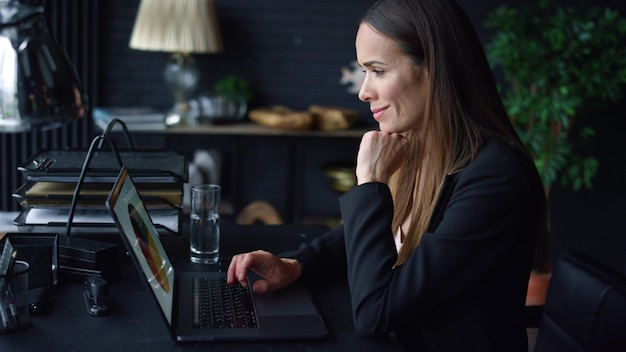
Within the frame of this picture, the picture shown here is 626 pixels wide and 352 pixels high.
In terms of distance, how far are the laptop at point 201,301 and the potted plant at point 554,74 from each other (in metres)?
2.24

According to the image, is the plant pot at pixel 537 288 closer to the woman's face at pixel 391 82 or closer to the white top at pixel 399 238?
the white top at pixel 399 238

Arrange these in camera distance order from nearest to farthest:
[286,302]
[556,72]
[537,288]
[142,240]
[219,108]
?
[142,240]
[286,302]
[556,72]
[537,288]
[219,108]

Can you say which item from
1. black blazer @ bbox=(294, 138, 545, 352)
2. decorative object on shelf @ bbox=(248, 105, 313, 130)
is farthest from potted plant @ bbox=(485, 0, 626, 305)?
black blazer @ bbox=(294, 138, 545, 352)

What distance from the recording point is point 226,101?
405 cm

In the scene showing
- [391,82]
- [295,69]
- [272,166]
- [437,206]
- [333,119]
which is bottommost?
[272,166]

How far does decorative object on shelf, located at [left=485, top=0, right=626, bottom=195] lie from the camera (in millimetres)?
3564

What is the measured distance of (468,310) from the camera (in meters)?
1.49

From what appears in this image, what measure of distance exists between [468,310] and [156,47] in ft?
9.21

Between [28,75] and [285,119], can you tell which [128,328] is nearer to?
[28,75]

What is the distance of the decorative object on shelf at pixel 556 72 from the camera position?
11.7 feet

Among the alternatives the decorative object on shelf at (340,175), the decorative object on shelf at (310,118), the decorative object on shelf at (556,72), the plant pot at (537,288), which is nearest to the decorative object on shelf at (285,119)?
the decorative object on shelf at (310,118)

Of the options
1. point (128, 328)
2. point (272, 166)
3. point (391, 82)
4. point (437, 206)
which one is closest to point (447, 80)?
point (391, 82)

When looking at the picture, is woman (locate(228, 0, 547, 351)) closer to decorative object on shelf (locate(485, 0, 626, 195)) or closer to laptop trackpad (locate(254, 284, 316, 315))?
laptop trackpad (locate(254, 284, 316, 315))

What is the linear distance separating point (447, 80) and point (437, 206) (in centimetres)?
25
